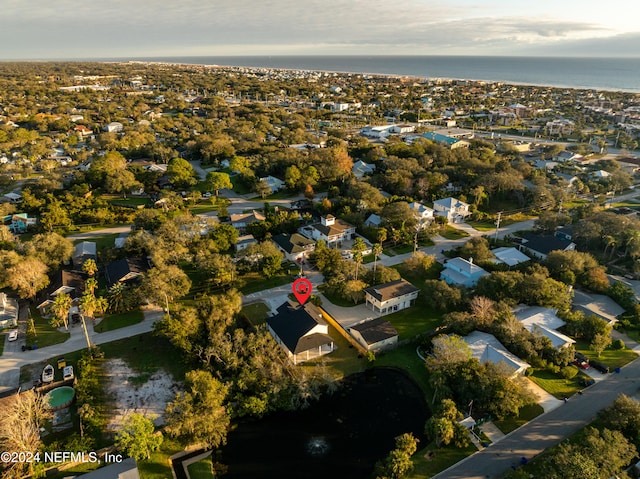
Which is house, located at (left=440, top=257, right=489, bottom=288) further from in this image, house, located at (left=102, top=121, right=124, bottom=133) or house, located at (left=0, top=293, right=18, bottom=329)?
house, located at (left=102, top=121, right=124, bottom=133)

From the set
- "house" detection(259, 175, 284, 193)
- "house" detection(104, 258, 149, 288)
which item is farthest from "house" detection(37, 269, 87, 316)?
"house" detection(259, 175, 284, 193)

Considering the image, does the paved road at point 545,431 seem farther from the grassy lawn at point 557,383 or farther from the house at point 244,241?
the house at point 244,241

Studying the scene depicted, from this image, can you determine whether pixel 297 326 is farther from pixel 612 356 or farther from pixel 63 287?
pixel 612 356

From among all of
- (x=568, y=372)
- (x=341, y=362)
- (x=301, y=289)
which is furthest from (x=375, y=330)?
(x=568, y=372)

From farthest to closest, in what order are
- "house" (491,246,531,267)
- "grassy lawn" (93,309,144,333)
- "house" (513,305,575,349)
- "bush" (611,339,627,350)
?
1. "house" (491,246,531,267)
2. "grassy lawn" (93,309,144,333)
3. "bush" (611,339,627,350)
4. "house" (513,305,575,349)

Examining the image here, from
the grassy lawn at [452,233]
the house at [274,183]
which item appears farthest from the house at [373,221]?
→ the house at [274,183]
